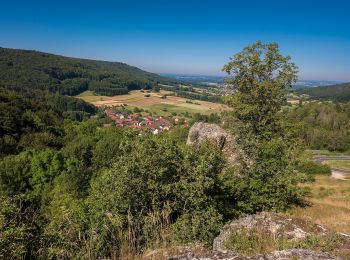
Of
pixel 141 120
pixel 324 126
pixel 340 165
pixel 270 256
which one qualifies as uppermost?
pixel 270 256

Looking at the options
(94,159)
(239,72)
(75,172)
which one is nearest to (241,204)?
(239,72)

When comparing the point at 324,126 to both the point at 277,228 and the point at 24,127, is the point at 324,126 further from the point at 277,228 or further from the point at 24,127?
the point at 277,228

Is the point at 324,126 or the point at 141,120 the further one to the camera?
the point at 324,126

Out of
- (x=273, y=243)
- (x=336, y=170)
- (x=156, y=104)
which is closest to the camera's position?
(x=273, y=243)

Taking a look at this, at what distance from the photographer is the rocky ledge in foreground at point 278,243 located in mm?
5383

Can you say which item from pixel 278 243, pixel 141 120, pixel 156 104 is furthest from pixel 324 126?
pixel 278 243

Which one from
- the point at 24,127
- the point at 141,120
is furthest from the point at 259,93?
the point at 141,120

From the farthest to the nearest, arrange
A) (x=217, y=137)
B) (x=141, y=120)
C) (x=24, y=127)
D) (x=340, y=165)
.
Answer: (x=141, y=120) < (x=340, y=165) < (x=24, y=127) < (x=217, y=137)

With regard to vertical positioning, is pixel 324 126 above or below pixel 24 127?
below

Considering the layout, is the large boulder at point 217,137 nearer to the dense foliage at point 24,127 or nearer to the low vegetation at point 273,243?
the low vegetation at point 273,243

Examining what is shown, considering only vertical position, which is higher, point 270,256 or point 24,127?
point 270,256

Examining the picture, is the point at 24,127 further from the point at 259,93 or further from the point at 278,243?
the point at 278,243

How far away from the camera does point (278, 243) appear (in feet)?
21.6

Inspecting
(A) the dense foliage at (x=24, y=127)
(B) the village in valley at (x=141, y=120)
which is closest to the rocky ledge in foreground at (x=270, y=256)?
(A) the dense foliage at (x=24, y=127)
